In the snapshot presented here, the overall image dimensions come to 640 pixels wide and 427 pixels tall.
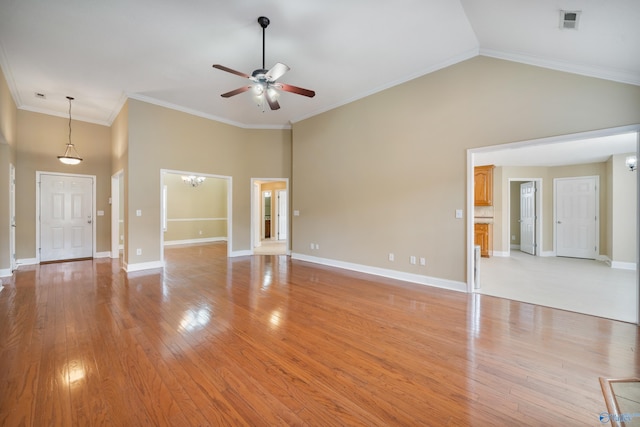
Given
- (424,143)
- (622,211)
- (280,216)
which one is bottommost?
(280,216)

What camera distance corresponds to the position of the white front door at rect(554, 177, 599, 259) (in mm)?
6672

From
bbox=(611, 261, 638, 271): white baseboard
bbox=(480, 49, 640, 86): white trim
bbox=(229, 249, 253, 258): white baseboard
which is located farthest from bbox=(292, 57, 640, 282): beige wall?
bbox=(611, 261, 638, 271): white baseboard

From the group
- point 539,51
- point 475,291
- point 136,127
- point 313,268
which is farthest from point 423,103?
point 136,127

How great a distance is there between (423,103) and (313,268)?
3.77 m

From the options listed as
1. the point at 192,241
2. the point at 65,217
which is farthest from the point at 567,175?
the point at 65,217

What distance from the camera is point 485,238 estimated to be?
7.38 meters

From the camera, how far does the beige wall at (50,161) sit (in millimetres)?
5855

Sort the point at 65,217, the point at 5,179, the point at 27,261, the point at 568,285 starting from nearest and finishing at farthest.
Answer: the point at 568,285
the point at 5,179
the point at 27,261
the point at 65,217

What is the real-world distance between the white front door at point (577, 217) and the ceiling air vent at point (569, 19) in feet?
20.0

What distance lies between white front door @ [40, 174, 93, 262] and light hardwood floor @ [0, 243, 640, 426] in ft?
10.2

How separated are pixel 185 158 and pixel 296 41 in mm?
3871

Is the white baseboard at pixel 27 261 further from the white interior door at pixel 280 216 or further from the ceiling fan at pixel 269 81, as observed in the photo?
the white interior door at pixel 280 216

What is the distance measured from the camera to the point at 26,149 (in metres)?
5.90

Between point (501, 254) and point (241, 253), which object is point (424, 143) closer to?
point (501, 254)
